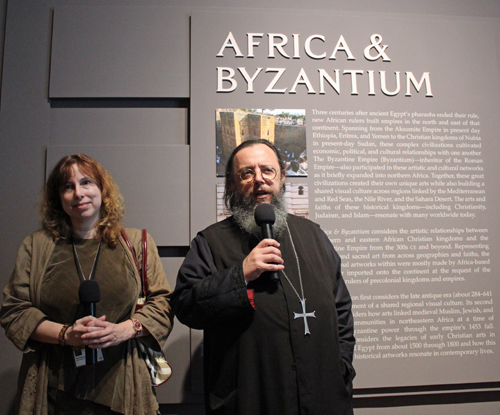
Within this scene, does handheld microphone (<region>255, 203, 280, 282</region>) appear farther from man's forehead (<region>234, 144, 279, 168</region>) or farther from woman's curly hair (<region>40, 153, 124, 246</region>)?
woman's curly hair (<region>40, 153, 124, 246</region>)

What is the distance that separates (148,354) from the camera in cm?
200

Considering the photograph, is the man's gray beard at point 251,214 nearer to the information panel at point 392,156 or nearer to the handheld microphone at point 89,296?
the information panel at point 392,156

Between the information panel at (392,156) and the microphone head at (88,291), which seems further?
the information panel at (392,156)

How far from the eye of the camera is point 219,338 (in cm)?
182

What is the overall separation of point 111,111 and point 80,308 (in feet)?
5.22

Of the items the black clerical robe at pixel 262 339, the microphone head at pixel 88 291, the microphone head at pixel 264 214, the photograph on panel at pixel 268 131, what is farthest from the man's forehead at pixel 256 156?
the microphone head at pixel 88 291

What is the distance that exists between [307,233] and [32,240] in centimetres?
148

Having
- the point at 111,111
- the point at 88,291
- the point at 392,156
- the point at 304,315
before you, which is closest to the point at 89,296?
the point at 88,291

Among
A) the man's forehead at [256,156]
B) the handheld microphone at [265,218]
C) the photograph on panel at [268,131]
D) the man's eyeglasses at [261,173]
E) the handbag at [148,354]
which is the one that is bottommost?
the handbag at [148,354]

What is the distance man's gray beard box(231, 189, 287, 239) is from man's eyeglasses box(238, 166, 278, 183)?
0.31 ft

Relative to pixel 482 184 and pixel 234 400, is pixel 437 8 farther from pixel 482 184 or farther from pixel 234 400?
pixel 234 400

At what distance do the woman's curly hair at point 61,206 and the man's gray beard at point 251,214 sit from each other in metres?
0.67

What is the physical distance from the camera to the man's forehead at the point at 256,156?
82.0 inches

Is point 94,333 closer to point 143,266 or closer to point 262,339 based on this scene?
point 143,266
